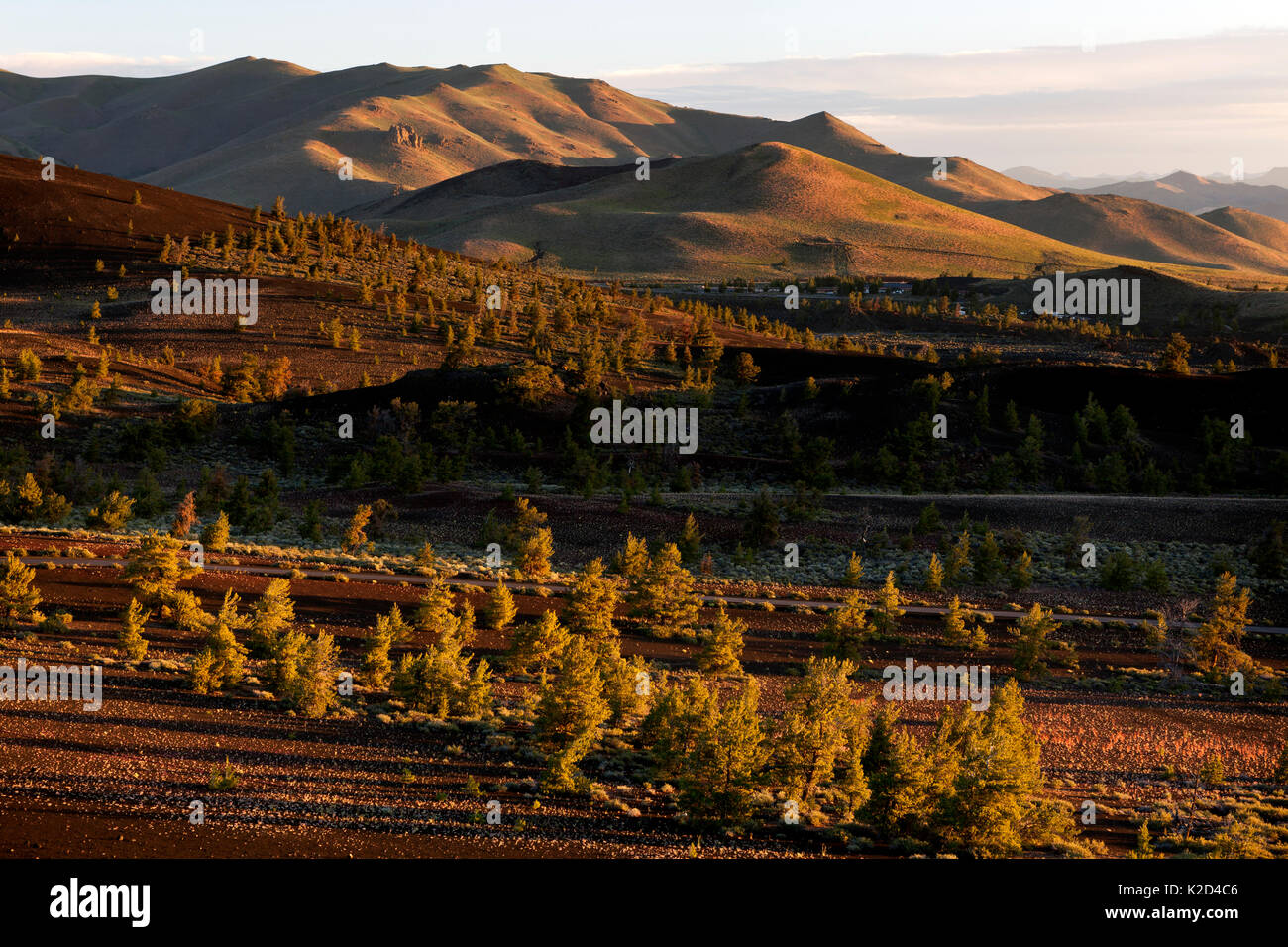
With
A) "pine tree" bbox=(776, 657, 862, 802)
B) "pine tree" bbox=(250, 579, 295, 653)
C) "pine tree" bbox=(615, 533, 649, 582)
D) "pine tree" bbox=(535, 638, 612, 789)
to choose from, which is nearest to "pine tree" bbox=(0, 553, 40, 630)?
"pine tree" bbox=(250, 579, 295, 653)

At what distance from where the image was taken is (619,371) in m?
72.3

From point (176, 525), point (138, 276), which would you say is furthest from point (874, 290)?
point (176, 525)

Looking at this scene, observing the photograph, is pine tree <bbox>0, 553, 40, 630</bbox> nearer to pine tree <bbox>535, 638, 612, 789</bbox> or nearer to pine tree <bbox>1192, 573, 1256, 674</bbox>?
pine tree <bbox>535, 638, 612, 789</bbox>

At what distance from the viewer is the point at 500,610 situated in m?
29.3

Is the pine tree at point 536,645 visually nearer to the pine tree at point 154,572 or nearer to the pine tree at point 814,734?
the pine tree at point 814,734

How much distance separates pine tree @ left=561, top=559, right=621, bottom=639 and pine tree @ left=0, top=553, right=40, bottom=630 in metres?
13.6

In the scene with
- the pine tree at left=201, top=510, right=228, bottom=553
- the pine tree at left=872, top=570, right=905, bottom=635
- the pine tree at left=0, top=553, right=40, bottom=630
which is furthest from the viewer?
the pine tree at left=201, top=510, right=228, bottom=553

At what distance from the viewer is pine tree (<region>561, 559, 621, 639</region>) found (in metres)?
29.2

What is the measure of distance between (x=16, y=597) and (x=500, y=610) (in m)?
12.0

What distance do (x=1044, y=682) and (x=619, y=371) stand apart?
47260mm

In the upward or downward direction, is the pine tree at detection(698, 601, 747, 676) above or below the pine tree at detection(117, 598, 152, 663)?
below

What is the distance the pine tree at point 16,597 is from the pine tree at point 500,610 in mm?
11358

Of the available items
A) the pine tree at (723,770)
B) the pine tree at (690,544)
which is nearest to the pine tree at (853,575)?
the pine tree at (690,544)

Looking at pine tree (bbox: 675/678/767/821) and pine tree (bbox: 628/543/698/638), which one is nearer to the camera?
pine tree (bbox: 675/678/767/821)
